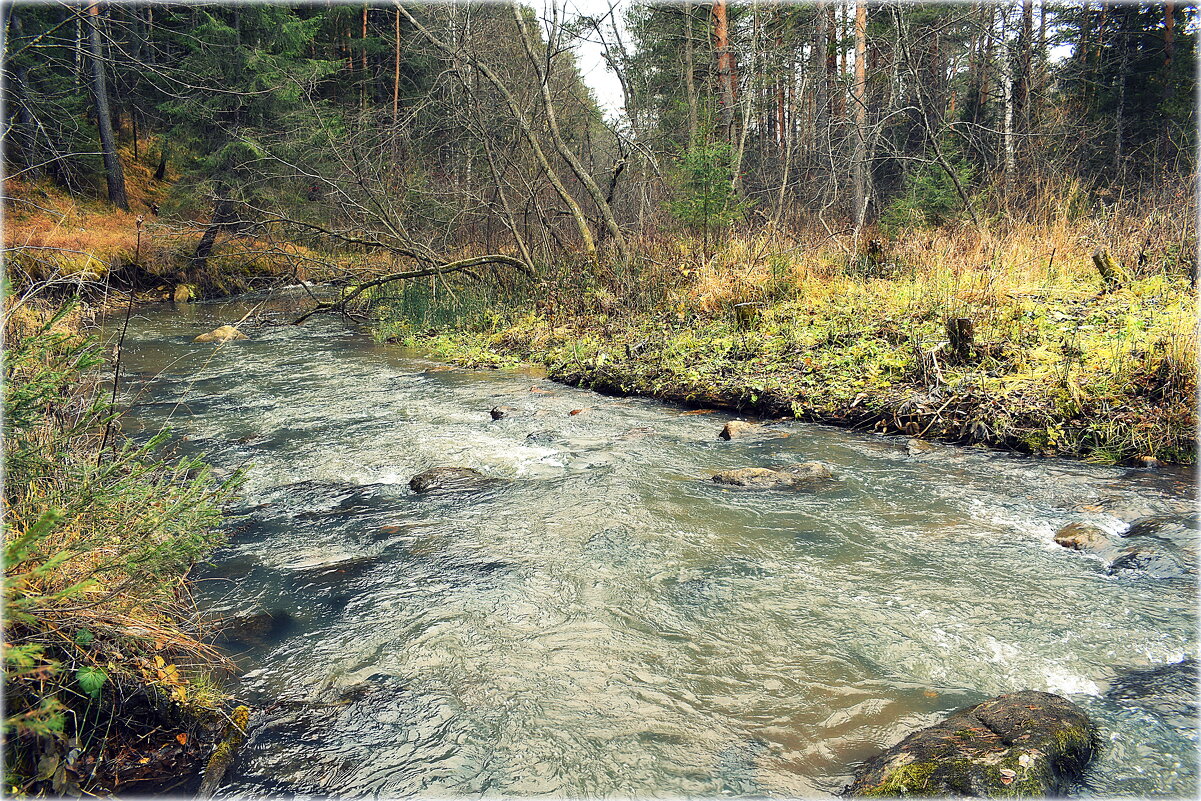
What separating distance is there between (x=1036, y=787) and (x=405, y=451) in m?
5.63

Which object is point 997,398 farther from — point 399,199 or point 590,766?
point 399,199

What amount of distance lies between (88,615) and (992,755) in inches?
123

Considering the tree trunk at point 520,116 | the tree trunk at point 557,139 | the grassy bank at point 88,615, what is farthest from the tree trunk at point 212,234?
the grassy bank at point 88,615

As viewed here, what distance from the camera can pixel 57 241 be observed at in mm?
15180

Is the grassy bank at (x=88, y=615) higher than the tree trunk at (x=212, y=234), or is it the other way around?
the tree trunk at (x=212, y=234)

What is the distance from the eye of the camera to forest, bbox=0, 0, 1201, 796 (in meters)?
2.67

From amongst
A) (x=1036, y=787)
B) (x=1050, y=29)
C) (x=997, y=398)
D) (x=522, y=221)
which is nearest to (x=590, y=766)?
(x=1036, y=787)

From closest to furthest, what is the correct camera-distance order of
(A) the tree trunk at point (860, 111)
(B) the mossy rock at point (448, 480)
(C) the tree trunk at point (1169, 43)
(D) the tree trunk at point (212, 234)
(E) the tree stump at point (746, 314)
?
(B) the mossy rock at point (448, 480)
(E) the tree stump at point (746, 314)
(A) the tree trunk at point (860, 111)
(D) the tree trunk at point (212, 234)
(C) the tree trunk at point (1169, 43)

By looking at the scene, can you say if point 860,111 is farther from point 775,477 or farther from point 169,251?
point 169,251

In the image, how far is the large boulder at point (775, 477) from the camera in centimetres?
555

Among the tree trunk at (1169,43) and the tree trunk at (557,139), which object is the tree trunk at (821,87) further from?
the tree trunk at (1169,43)

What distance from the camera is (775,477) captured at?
18.5 ft

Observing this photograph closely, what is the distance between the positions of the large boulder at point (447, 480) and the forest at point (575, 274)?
1369mm

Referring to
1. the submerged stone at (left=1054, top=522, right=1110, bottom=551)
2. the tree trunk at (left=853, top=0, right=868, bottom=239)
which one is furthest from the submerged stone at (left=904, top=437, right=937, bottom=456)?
the tree trunk at (left=853, top=0, right=868, bottom=239)
